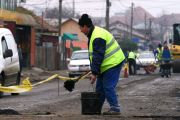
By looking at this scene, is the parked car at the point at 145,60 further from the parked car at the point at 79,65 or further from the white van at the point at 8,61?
the white van at the point at 8,61

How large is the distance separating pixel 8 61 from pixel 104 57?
8.60 meters

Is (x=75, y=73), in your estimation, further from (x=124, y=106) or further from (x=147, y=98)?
(x=124, y=106)

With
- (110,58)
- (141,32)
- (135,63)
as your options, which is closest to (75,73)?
(135,63)

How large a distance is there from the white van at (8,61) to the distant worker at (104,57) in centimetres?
767

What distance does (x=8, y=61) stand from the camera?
62.1ft

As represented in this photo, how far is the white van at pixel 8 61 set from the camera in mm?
18344

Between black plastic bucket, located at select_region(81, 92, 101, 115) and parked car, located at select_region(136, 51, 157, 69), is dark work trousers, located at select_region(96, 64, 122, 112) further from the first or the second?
parked car, located at select_region(136, 51, 157, 69)

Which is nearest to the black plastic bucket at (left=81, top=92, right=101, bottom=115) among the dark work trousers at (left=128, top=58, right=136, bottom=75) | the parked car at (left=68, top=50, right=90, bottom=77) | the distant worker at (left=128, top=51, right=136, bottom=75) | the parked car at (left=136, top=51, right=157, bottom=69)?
the parked car at (left=68, top=50, right=90, bottom=77)

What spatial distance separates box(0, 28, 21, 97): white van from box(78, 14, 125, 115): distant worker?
7670 millimetres

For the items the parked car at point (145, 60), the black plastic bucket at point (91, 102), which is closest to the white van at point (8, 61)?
the black plastic bucket at point (91, 102)

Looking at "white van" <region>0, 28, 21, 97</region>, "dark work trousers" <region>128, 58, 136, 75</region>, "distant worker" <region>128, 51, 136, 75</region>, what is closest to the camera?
"white van" <region>0, 28, 21, 97</region>

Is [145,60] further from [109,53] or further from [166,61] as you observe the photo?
[109,53]

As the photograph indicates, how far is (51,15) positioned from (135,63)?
250ft

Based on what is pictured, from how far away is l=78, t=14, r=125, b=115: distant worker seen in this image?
34.8 ft
